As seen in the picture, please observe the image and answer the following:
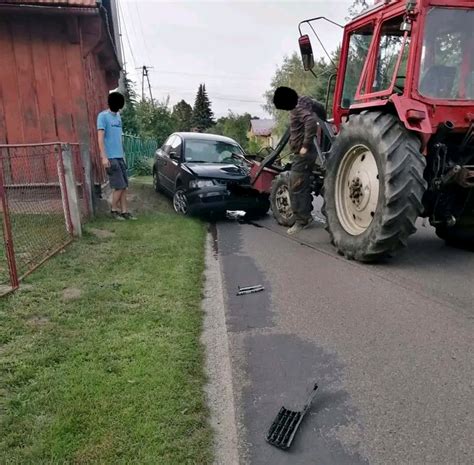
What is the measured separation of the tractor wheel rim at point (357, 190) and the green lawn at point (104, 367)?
6.66 ft

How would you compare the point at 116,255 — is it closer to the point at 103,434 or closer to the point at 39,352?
the point at 39,352

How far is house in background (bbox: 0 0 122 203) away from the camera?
726 cm

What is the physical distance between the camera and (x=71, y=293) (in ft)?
13.3

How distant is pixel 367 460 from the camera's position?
211cm

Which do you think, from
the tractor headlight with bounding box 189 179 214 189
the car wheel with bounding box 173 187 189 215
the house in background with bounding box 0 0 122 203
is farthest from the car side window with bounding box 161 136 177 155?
the house in background with bounding box 0 0 122 203

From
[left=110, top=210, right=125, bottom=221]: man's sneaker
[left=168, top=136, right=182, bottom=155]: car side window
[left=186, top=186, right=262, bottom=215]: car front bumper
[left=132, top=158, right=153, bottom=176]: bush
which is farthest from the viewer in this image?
[left=132, top=158, right=153, bottom=176]: bush

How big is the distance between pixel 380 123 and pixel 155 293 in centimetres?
287

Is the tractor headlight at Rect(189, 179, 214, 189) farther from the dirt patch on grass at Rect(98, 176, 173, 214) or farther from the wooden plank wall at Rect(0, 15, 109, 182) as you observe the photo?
the wooden plank wall at Rect(0, 15, 109, 182)

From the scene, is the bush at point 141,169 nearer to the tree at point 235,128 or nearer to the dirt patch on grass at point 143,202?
the dirt patch on grass at point 143,202

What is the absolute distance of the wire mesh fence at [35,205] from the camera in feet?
16.2

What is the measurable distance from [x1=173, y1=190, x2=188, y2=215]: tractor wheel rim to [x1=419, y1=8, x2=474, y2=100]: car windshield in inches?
181

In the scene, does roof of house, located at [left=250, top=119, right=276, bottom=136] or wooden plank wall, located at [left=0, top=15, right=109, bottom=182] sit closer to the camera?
wooden plank wall, located at [left=0, top=15, right=109, bottom=182]

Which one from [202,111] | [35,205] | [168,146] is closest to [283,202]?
[168,146]

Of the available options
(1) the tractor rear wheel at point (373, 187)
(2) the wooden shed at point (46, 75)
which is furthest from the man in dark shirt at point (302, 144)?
(2) the wooden shed at point (46, 75)
